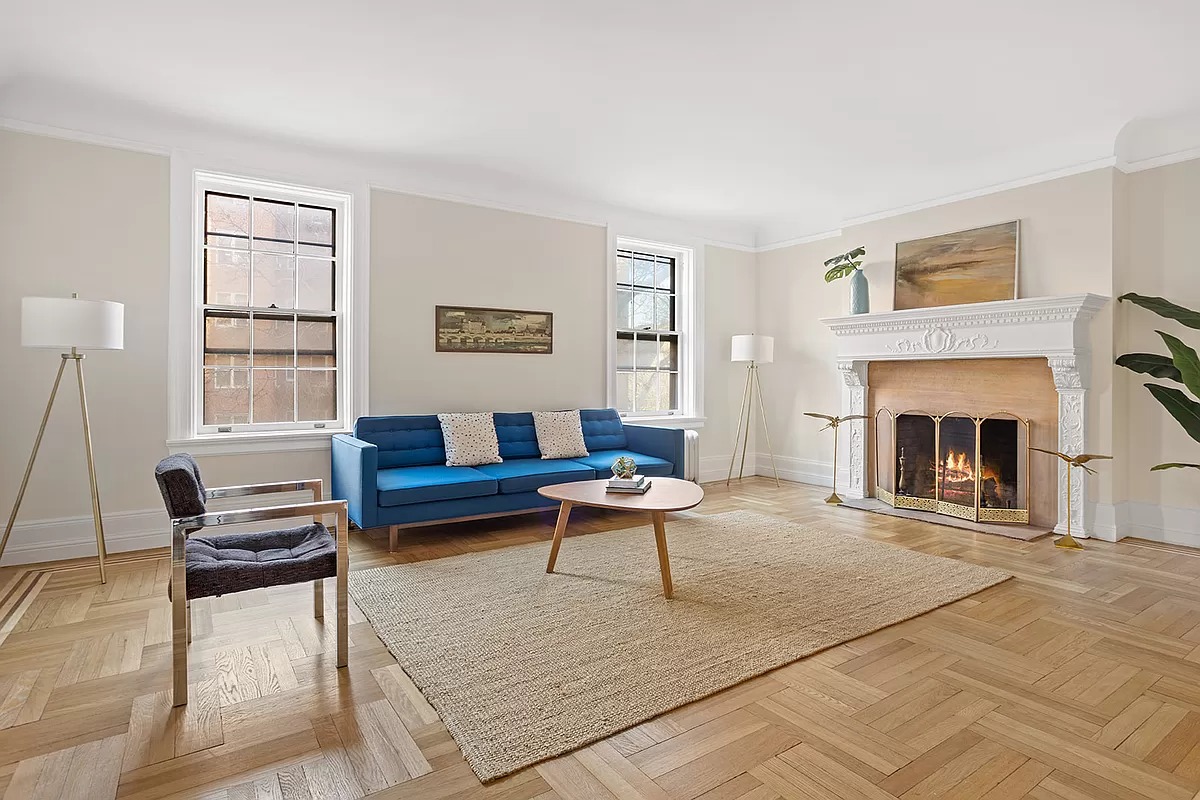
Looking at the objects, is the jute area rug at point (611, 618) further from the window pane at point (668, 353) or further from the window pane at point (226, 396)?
the window pane at point (668, 353)

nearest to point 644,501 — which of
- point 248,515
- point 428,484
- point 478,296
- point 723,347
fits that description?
point 428,484

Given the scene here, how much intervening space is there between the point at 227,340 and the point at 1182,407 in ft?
20.7

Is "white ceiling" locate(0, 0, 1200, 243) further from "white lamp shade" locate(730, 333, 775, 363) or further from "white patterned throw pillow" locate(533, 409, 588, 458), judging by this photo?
"white patterned throw pillow" locate(533, 409, 588, 458)

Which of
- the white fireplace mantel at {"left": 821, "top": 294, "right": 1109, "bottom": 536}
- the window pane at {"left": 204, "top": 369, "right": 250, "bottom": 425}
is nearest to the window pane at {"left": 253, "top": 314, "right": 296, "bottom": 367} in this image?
the window pane at {"left": 204, "top": 369, "right": 250, "bottom": 425}

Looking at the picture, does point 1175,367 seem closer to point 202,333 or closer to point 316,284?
point 316,284

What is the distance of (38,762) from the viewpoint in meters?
1.84

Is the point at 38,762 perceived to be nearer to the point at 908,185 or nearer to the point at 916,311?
the point at 916,311

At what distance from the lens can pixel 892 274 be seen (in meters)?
5.76

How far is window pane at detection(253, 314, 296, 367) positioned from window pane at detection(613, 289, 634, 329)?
10.00ft

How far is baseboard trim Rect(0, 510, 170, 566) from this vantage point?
3.75m

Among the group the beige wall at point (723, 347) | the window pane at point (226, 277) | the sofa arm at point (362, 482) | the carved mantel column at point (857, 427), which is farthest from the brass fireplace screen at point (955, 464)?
the window pane at point (226, 277)

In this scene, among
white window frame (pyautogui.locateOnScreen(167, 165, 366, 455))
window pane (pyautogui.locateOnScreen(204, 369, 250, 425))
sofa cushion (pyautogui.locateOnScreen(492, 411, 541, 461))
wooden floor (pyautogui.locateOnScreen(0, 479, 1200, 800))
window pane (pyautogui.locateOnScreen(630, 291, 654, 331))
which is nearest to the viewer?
wooden floor (pyautogui.locateOnScreen(0, 479, 1200, 800))

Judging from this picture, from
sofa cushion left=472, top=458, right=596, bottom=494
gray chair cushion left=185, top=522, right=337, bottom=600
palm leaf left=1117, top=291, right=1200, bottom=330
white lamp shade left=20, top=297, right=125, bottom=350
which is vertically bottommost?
gray chair cushion left=185, top=522, right=337, bottom=600

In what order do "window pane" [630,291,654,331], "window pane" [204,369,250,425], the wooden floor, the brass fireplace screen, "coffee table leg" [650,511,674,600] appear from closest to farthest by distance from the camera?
the wooden floor
"coffee table leg" [650,511,674,600]
"window pane" [204,369,250,425]
the brass fireplace screen
"window pane" [630,291,654,331]
